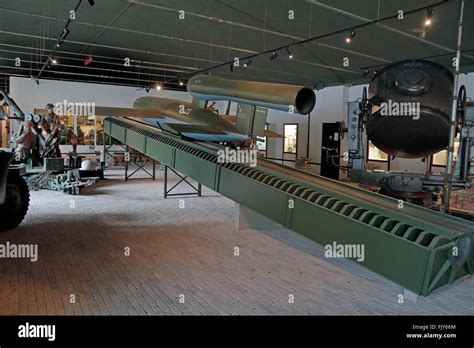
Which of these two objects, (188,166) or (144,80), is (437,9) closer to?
(188,166)

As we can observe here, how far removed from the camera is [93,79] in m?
18.6

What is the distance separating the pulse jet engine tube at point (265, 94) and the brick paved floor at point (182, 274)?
149 centimetres

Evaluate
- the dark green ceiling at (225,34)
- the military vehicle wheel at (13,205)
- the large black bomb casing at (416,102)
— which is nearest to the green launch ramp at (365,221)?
the large black bomb casing at (416,102)

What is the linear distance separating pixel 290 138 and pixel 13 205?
1458 cm

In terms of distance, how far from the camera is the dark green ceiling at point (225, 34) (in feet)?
27.6

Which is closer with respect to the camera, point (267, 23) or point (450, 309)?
point (450, 309)

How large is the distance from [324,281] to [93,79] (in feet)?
56.7

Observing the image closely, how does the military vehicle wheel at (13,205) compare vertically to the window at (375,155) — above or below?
below

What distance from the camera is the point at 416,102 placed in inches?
222

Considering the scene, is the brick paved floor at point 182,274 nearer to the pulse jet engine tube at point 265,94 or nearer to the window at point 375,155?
the pulse jet engine tube at point 265,94

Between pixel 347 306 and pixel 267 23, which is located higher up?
pixel 267 23

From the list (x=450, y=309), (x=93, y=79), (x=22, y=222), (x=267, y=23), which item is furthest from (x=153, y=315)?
(x=93, y=79)

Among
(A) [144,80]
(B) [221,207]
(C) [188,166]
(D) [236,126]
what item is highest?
(A) [144,80]

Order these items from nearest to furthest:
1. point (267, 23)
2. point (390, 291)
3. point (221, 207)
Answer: point (390, 291) → point (221, 207) → point (267, 23)
